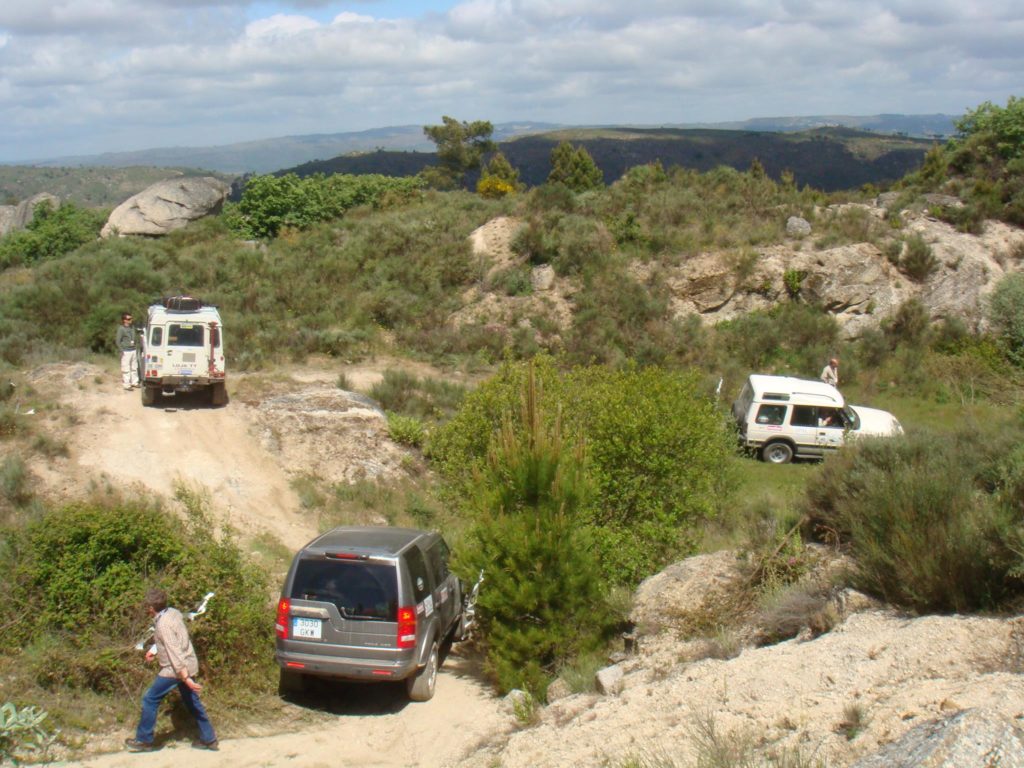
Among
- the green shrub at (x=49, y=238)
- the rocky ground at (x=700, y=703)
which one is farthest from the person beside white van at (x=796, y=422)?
the green shrub at (x=49, y=238)

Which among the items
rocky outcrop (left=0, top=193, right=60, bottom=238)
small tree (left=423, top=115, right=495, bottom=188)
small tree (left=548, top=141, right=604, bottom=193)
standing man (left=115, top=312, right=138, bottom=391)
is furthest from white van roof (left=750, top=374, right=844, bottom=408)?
rocky outcrop (left=0, top=193, right=60, bottom=238)

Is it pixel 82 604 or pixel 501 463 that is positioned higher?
pixel 501 463

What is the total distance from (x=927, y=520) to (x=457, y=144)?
56957 mm

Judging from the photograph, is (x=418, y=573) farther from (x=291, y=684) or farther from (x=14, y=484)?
(x=14, y=484)

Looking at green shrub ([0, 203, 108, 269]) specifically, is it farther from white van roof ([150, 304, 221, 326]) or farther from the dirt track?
white van roof ([150, 304, 221, 326])

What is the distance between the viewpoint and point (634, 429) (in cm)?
1186

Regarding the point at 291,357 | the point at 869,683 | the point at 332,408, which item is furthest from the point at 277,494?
the point at 869,683

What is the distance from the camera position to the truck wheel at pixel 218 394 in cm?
1881

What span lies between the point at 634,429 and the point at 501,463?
3.28m

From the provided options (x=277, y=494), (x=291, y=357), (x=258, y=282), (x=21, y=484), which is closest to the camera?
(x=21, y=484)

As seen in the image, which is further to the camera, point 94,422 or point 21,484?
point 94,422

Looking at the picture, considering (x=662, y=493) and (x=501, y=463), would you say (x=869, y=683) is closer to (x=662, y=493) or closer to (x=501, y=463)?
(x=501, y=463)

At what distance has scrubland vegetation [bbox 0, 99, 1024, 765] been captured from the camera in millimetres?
8492

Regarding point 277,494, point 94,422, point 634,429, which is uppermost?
point 634,429
